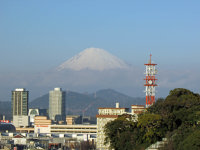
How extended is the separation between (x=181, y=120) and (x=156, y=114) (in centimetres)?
510

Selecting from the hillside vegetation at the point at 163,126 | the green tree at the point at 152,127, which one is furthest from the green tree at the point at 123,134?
the green tree at the point at 152,127

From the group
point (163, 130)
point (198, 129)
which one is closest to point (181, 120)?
point (163, 130)

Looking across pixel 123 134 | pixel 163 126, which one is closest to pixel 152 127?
pixel 163 126

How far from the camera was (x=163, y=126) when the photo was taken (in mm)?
138500

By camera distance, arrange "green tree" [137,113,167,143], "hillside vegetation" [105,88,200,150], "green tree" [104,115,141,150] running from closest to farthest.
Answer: "hillside vegetation" [105,88,200,150] → "green tree" [137,113,167,143] → "green tree" [104,115,141,150]

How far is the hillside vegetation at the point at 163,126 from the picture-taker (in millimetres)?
130375

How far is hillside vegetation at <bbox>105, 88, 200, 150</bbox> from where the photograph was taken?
130 meters

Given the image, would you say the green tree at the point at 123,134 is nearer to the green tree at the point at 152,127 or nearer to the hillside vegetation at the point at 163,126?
the hillside vegetation at the point at 163,126

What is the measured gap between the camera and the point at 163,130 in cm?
13775

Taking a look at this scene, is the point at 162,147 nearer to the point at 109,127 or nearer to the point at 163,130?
the point at 163,130

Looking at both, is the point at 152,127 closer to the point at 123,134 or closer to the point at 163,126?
the point at 163,126

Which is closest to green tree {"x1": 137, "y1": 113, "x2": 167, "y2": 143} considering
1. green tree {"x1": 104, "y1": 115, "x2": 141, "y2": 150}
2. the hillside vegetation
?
the hillside vegetation

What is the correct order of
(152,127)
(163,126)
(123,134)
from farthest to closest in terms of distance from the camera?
1. (123,134)
2. (163,126)
3. (152,127)

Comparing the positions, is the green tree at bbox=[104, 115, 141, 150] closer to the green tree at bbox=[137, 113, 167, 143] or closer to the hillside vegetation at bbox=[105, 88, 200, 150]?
the hillside vegetation at bbox=[105, 88, 200, 150]
